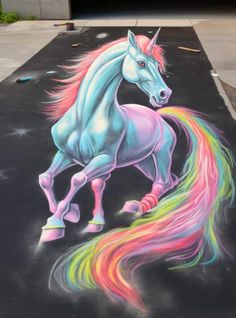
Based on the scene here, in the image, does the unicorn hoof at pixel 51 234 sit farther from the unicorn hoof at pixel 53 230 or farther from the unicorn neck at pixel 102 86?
the unicorn neck at pixel 102 86

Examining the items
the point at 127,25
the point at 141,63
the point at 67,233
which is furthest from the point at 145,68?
the point at 127,25

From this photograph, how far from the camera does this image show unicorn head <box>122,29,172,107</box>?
3.33 metres

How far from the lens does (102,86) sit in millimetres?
3523

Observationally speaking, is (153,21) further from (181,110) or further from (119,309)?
(119,309)

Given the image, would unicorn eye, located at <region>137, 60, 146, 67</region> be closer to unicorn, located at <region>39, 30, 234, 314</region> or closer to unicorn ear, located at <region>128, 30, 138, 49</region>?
unicorn, located at <region>39, 30, 234, 314</region>

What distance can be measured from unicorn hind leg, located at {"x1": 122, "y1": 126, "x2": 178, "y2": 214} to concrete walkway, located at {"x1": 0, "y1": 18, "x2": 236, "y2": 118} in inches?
139

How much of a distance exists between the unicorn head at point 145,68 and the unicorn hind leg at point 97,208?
761 mm

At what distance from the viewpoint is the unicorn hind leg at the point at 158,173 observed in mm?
3459

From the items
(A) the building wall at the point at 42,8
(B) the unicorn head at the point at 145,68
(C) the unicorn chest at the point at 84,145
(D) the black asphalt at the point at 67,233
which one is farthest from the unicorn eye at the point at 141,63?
(A) the building wall at the point at 42,8

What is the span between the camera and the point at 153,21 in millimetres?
13062

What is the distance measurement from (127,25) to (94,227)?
10072 millimetres

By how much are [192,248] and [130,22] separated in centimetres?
1095

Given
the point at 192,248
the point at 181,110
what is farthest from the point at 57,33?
the point at 192,248

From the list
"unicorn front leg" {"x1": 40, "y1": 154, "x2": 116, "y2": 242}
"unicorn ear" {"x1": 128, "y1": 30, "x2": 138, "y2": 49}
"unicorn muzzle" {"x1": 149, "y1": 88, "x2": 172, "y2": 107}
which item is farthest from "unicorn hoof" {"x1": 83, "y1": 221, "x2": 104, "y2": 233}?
"unicorn ear" {"x1": 128, "y1": 30, "x2": 138, "y2": 49}
